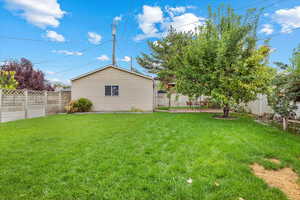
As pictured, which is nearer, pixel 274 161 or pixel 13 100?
pixel 274 161

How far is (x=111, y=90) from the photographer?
42.1 ft

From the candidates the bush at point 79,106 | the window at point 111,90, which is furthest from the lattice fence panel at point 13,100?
the window at point 111,90

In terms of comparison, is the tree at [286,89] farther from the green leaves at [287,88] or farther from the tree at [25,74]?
the tree at [25,74]

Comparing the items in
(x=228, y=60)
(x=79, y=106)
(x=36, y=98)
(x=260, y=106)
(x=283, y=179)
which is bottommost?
(x=283, y=179)

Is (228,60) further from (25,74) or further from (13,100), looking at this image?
(25,74)

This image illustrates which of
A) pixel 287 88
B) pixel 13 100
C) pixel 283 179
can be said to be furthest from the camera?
pixel 13 100

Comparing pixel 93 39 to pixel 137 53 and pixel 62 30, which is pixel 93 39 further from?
pixel 137 53

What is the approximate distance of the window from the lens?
12820 mm

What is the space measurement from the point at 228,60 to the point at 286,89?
2.72 meters

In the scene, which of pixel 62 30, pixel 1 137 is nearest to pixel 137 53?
pixel 62 30

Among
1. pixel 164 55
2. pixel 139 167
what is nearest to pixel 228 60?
pixel 139 167

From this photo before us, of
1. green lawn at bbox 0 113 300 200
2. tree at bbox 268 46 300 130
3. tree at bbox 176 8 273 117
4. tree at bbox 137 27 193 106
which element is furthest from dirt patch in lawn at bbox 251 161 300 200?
tree at bbox 137 27 193 106

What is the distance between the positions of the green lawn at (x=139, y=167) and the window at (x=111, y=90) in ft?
27.4

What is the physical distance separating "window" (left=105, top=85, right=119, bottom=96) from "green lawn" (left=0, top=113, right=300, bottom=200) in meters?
8.34
